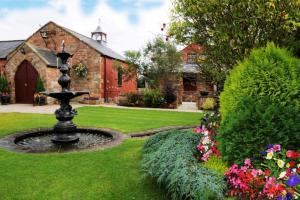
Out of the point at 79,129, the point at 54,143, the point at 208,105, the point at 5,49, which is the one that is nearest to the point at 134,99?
the point at 208,105

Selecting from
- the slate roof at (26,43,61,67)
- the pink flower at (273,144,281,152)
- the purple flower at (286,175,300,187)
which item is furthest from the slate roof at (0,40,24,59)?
the purple flower at (286,175,300,187)

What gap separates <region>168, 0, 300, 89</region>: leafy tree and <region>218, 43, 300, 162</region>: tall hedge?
4.08ft

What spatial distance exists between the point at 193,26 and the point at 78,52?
1895 centimetres

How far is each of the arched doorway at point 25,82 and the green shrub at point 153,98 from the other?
28.7 ft

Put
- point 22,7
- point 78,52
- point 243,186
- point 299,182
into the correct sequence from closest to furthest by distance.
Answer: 1. point 299,182
2. point 243,186
3. point 22,7
4. point 78,52

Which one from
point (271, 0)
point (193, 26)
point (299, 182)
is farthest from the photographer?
point (193, 26)

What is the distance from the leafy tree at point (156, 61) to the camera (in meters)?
23.7

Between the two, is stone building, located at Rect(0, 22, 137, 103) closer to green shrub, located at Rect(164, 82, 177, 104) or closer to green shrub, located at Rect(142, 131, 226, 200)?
green shrub, located at Rect(164, 82, 177, 104)

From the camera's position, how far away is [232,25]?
595 cm

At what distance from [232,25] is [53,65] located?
1839 cm

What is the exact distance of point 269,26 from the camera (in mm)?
5945

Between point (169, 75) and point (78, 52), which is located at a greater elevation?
point (78, 52)

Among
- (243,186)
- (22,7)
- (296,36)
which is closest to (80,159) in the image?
(243,186)

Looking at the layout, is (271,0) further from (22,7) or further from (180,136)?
(22,7)
